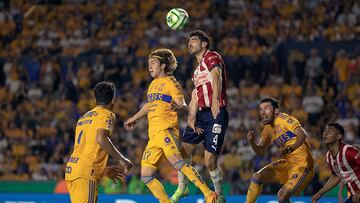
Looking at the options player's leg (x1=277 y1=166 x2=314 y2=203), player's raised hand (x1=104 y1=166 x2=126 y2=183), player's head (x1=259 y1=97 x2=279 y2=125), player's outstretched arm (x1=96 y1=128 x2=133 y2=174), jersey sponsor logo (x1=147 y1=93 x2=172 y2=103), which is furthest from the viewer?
player's head (x1=259 y1=97 x2=279 y2=125)

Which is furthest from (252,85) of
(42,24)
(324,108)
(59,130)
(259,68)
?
(42,24)

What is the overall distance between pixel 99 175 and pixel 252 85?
39.8 ft

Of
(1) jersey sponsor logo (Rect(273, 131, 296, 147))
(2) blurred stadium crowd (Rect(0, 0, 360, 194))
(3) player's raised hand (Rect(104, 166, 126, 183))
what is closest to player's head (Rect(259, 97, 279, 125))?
(1) jersey sponsor logo (Rect(273, 131, 296, 147))

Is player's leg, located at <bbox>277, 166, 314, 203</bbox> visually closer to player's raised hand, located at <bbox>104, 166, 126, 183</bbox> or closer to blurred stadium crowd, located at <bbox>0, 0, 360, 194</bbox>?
player's raised hand, located at <bbox>104, 166, 126, 183</bbox>

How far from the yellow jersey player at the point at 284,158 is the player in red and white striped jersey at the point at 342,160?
0.44 metres

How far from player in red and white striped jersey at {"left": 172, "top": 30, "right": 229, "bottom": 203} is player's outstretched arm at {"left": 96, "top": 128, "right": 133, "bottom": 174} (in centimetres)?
166

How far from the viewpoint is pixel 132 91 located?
79.0 feet

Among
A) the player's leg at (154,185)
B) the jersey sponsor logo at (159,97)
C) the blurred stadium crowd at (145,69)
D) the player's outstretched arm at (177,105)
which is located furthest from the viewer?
the blurred stadium crowd at (145,69)

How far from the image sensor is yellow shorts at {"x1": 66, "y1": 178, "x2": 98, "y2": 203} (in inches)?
431

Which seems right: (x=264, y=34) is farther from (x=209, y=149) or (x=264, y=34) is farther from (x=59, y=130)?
(x=209, y=149)

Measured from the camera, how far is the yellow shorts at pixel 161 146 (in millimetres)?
11898

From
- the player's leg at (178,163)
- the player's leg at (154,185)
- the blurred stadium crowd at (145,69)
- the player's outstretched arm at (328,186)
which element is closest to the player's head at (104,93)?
the player's leg at (178,163)

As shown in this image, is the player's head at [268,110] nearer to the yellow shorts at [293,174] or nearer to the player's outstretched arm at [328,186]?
the yellow shorts at [293,174]

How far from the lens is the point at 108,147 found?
10844 mm
